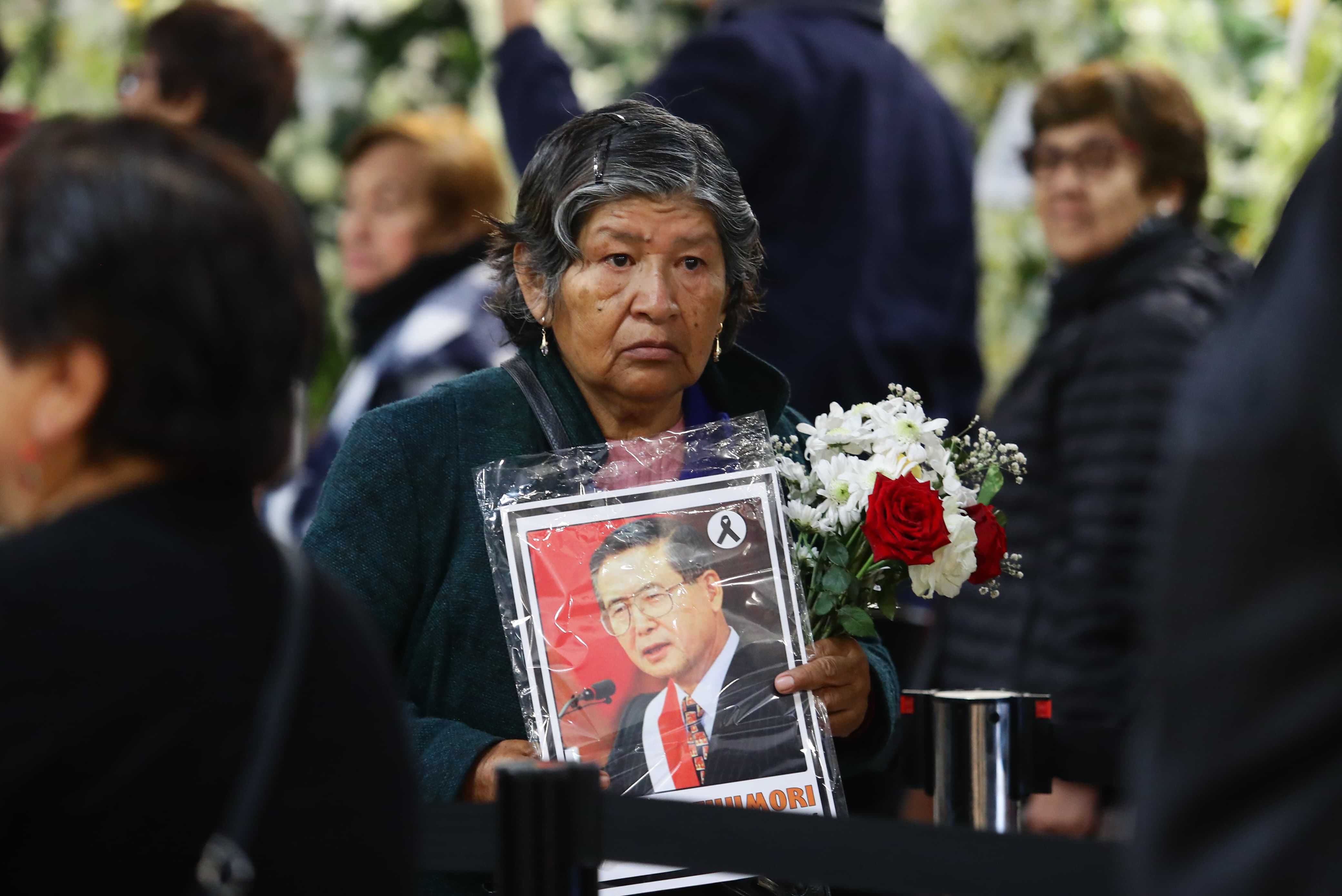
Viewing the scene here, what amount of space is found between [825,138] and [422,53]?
2616 millimetres

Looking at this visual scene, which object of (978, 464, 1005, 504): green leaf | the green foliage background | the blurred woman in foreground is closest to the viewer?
the blurred woman in foreground

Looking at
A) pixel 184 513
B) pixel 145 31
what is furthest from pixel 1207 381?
pixel 145 31

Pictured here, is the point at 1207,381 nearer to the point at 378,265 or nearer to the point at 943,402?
the point at 943,402

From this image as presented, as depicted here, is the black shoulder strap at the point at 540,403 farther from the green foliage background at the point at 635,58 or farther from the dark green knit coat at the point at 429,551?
the green foliage background at the point at 635,58

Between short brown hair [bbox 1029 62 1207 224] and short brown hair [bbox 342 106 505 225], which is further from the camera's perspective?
short brown hair [bbox 342 106 505 225]

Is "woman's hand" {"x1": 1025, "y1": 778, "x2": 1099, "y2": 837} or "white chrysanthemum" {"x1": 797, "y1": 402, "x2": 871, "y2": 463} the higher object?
"white chrysanthemum" {"x1": 797, "y1": 402, "x2": 871, "y2": 463}

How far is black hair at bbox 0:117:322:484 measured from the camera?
141 centimetres

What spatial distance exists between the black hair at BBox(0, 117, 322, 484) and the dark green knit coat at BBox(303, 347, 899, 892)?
32.4 inches

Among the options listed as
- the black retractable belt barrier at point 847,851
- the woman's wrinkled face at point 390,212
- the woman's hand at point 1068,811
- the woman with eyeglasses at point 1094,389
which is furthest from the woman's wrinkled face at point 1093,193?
the black retractable belt barrier at point 847,851

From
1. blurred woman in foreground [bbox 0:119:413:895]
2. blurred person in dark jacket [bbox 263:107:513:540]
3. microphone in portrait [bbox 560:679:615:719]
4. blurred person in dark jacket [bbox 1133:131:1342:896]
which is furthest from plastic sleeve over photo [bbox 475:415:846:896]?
blurred person in dark jacket [bbox 263:107:513:540]

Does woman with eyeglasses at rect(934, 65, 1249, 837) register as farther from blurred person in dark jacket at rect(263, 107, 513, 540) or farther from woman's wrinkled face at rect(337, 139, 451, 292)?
woman's wrinkled face at rect(337, 139, 451, 292)

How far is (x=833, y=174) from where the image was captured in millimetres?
3721

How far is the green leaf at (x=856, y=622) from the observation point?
7.41ft

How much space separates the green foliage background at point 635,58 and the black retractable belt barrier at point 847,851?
13.4ft
